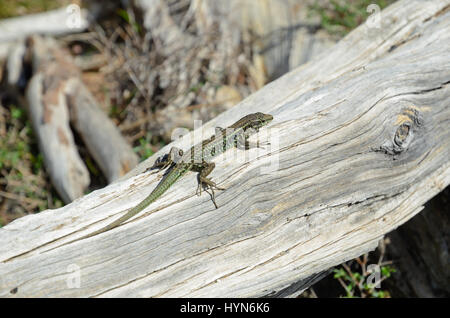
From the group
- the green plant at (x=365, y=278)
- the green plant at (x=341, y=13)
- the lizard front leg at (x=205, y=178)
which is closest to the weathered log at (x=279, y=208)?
the lizard front leg at (x=205, y=178)

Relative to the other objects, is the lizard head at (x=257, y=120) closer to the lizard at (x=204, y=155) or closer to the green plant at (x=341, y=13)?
the lizard at (x=204, y=155)

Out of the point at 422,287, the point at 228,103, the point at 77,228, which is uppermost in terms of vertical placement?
the point at 228,103

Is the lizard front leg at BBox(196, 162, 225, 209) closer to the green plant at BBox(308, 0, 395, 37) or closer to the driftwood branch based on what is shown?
the driftwood branch

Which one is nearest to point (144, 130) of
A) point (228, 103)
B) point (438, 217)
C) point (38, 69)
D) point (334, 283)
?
point (228, 103)

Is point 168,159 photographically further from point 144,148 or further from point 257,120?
point 144,148

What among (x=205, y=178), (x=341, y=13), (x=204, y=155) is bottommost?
(x=205, y=178)

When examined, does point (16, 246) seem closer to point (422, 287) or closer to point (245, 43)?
point (422, 287)

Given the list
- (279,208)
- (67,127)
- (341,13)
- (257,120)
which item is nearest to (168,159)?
(257,120)
